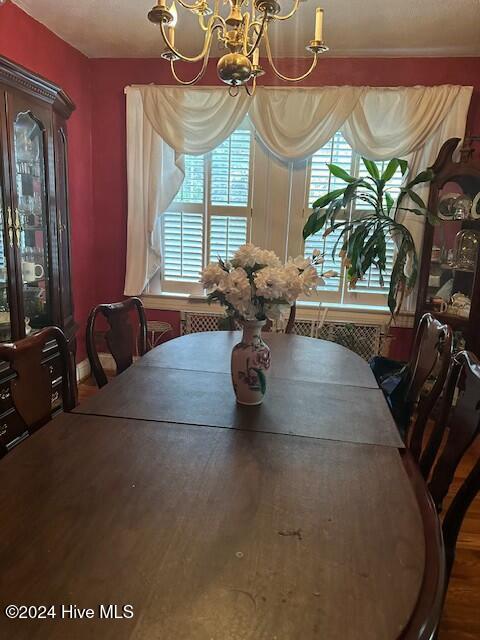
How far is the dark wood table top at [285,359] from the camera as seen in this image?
197 centimetres

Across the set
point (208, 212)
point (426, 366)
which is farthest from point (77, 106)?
point (426, 366)

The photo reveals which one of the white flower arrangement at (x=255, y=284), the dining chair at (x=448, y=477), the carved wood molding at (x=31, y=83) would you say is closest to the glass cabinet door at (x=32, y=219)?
the carved wood molding at (x=31, y=83)

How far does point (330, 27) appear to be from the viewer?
9.61 feet

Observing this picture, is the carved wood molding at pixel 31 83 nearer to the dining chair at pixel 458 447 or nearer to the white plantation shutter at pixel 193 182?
the white plantation shutter at pixel 193 182

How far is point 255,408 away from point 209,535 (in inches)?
25.8

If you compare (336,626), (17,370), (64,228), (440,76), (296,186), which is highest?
(440,76)

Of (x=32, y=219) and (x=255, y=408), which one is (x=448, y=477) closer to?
(x=255, y=408)

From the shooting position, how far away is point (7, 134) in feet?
7.47

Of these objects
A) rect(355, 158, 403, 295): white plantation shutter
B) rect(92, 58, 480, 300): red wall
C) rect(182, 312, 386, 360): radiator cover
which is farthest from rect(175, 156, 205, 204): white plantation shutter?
rect(355, 158, 403, 295): white plantation shutter

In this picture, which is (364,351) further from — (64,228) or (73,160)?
(73,160)

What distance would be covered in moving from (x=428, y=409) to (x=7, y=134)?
222 cm

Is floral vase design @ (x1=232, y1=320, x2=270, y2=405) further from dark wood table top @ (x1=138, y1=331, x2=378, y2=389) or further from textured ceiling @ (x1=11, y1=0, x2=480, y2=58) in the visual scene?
textured ceiling @ (x1=11, y1=0, x2=480, y2=58)

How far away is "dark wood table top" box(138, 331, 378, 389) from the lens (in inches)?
77.4

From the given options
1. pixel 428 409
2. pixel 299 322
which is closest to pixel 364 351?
pixel 299 322
